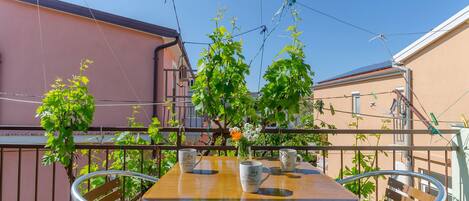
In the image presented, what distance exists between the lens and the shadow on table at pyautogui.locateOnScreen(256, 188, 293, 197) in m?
1.27

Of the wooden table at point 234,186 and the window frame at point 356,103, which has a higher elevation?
the window frame at point 356,103

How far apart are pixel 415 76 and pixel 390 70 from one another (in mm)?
1002

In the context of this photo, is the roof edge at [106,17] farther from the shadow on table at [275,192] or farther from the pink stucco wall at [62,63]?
the shadow on table at [275,192]

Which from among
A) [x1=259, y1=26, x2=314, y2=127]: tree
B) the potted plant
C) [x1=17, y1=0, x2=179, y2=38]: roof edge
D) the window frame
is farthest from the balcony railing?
[x1=17, y1=0, x2=179, y2=38]: roof edge

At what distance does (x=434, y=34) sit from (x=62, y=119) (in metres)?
6.88

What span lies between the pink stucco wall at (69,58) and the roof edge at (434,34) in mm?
5782

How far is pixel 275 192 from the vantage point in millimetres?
1305

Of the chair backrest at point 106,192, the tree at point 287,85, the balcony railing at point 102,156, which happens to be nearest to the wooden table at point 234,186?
the chair backrest at point 106,192

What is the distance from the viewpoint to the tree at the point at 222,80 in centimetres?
237

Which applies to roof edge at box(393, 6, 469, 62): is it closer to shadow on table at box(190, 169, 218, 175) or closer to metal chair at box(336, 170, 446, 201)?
metal chair at box(336, 170, 446, 201)

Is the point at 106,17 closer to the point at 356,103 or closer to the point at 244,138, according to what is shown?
the point at 244,138

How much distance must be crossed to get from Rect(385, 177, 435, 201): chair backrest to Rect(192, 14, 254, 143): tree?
1175 millimetres

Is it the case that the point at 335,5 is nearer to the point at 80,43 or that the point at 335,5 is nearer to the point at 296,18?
the point at 296,18

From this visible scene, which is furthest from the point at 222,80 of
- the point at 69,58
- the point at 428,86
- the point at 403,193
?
the point at 428,86
